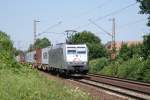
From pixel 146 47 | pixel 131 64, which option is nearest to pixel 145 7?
pixel 146 47

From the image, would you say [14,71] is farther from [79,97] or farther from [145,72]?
[145,72]

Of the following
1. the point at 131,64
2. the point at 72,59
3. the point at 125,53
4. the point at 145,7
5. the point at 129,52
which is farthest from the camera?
the point at 125,53

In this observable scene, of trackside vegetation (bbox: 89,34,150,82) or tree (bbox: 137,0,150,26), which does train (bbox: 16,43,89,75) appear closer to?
trackside vegetation (bbox: 89,34,150,82)

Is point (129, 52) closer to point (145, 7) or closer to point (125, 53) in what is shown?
point (125, 53)

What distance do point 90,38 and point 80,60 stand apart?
2930 inches

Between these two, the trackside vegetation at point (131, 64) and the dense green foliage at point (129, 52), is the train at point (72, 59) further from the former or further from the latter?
the dense green foliage at point (129, 52)

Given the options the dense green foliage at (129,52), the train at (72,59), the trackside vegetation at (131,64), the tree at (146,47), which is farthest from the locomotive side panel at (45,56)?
the tree at (146,47)

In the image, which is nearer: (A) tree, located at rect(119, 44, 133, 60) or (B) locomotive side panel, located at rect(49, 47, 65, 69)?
(B) locomotive side panel, located at rect(49, 47, 65, 69)

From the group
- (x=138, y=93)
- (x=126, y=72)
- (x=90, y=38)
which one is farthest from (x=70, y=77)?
(x=90, y=38)

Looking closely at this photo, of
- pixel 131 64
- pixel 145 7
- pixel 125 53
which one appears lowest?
A: pixel 131 64

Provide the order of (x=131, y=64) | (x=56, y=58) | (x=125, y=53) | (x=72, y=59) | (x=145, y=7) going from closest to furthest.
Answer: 1. (x=72, y=59)
2. (x=56, y=58)
3. (x=131, y=64)
4. (x=145, y=7)
5. (x=125, y=53)

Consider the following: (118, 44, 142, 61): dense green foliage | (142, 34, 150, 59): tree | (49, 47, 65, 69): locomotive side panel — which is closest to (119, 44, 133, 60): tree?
(118, 44, 142, 61): dense green foliage

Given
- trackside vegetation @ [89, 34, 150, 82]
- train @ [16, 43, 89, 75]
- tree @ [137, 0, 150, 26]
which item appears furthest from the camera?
tree @ [137, 0, 150, 26]

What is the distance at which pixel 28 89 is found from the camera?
635 inches
